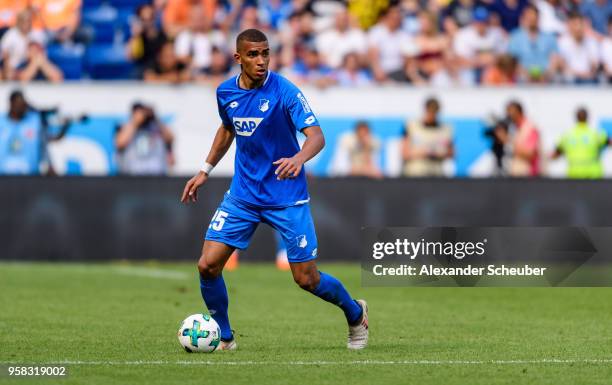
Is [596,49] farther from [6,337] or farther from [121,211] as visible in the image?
[6,337]

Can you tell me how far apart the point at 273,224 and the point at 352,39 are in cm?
1324

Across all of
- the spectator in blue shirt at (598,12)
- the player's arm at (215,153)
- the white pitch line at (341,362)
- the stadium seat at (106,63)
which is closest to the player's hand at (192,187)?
the player's arm at (215,153)

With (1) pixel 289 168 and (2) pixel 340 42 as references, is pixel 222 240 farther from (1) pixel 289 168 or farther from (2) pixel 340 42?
(2) pixel 340 42

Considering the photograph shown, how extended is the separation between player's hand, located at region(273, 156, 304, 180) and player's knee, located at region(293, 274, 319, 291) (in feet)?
3.07

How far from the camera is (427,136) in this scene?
21.1 m

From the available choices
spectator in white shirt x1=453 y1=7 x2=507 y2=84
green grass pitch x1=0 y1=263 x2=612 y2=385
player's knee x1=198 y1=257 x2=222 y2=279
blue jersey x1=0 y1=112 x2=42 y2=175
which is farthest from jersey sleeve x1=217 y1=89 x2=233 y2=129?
spectator in white shirt x1=453 y1=7 x2=507 y2=84

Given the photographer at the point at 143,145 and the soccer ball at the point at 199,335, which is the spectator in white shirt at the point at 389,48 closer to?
the photographer at the point at 143,145

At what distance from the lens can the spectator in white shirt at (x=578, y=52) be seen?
22906mm

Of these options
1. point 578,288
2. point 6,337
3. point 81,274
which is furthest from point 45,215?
point 6,337

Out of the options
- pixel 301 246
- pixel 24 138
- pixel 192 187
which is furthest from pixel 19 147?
pixel 301 246

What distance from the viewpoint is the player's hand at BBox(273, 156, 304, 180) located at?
29.0 feet

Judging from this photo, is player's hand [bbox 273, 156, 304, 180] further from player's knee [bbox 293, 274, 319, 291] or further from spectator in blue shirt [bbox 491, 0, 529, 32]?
spectator in blue shirt [bbox 491, 0, 529, 32]

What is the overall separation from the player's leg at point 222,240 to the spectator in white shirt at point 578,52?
14174 mm

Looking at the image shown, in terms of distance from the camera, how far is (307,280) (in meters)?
9.54
